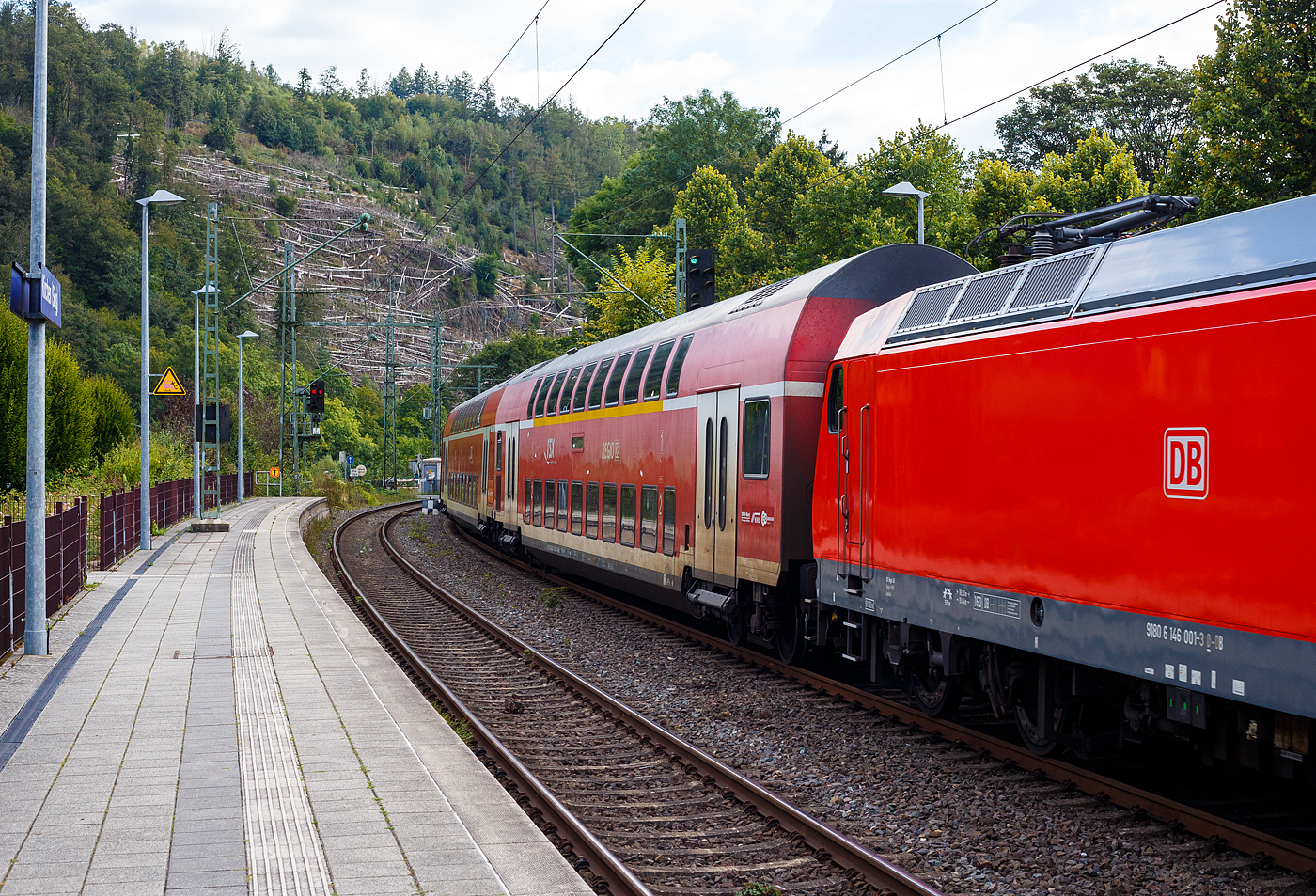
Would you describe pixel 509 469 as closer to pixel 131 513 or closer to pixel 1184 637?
pixel 131 513

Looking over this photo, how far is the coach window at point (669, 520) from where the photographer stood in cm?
1436

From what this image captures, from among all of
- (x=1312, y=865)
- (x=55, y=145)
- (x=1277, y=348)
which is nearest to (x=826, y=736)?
(x=1312, y=865)

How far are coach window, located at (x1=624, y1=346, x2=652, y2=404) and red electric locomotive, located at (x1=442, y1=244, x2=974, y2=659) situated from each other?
43 mm

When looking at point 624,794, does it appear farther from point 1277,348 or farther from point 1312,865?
point 1277,348

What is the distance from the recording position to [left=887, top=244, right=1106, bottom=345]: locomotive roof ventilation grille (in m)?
7.48

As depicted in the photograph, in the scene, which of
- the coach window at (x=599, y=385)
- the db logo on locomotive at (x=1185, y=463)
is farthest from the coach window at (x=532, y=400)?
the db logo on locomotive at (x=1185, y=463)

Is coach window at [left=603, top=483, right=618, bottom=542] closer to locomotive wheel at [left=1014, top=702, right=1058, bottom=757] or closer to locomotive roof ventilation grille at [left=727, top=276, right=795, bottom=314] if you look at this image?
locomotive roof ventilation grille at [left=727, top=276, right=795, bottom=314]

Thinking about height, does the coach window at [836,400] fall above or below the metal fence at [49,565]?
above

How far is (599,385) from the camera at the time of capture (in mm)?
18219

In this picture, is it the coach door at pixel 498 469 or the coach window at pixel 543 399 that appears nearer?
the coach window at pixel 543 399

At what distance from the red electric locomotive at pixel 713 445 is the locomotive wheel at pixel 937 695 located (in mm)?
1933

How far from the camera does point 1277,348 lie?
5.63 m

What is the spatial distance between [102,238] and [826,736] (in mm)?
84989

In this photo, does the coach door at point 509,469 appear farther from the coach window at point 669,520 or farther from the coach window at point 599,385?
the coach window at point 669,520
